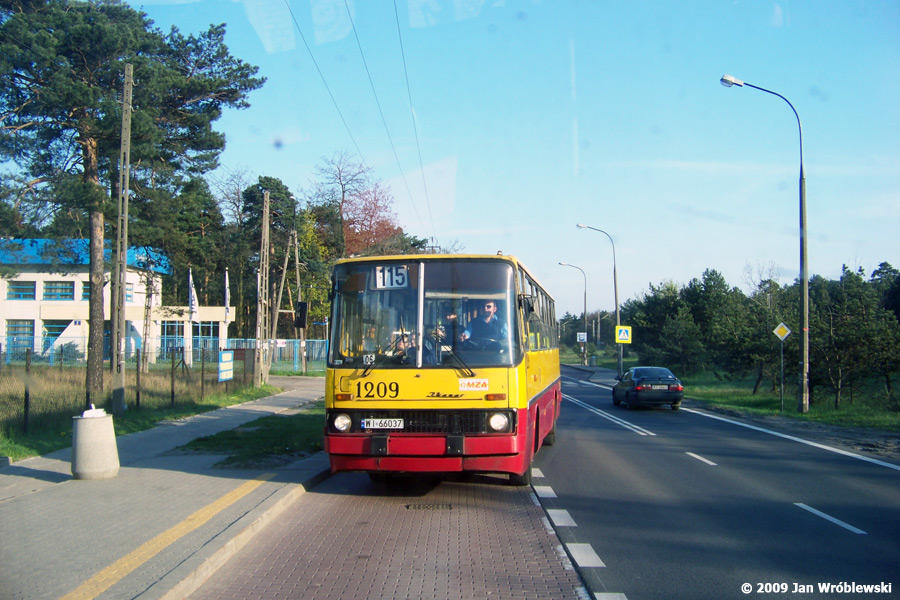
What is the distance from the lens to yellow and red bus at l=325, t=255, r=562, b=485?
316 inches

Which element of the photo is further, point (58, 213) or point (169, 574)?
point (58, 213)

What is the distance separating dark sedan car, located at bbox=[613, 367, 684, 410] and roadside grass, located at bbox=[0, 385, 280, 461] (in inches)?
506

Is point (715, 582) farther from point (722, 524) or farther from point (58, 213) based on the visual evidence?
point (58, 213)

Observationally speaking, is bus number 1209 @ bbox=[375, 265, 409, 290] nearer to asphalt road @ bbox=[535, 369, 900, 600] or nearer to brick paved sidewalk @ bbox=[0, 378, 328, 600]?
brick paved sidewalk @ bbox=[0, 378, 328, 600]

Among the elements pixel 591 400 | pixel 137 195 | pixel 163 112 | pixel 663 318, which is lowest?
pixel 591 400

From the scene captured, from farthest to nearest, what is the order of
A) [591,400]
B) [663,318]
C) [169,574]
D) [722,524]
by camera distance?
1. [663,318]
2. [591,400]
3. [722,524]
4. [169,574]

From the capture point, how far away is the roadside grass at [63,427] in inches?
446

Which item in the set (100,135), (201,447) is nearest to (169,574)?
(201,447)

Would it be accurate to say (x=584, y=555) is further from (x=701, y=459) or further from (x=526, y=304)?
(x=701, y=459)

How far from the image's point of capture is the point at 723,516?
303 inches

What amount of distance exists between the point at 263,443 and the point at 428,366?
5734 millimetres

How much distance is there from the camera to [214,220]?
61.7m

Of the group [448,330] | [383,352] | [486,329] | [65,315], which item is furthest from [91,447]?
[65,315]

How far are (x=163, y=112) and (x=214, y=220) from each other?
38028 mm
